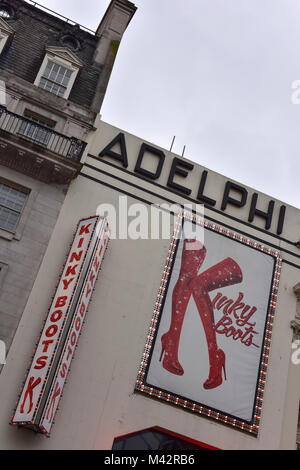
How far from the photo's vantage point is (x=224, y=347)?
61.4 feet

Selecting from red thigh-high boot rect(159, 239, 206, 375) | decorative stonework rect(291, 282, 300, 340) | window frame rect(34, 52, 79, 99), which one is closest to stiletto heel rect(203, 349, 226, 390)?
red thigh-high boot rect(159, 239, 206, 375)

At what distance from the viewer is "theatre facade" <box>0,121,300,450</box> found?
15.7m

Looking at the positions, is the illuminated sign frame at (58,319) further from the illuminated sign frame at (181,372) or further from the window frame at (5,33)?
the window frame at (5,33)

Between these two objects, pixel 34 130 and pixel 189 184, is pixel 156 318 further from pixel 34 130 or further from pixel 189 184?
pixel 34 130

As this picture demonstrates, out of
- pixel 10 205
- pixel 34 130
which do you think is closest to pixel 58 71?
pixel 34 130

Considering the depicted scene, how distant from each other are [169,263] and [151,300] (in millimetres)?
1769

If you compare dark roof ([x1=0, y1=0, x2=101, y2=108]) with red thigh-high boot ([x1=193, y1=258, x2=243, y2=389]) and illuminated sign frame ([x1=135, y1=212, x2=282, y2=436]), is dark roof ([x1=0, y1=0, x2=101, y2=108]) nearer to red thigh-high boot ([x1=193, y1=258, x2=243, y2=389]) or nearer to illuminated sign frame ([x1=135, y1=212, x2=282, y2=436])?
illuminated sign frame ([x1=135, y1=212, x2=282, y2=436])

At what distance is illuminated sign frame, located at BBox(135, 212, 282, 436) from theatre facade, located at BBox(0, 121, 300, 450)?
4 centimetres

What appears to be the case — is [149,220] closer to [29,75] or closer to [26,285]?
[26,285]

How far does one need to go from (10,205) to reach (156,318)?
269 inches

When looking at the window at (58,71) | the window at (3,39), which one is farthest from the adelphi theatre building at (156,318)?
the window at (3,39)

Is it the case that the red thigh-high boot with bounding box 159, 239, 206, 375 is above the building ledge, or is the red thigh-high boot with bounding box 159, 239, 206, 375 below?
below

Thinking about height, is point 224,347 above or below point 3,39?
below
